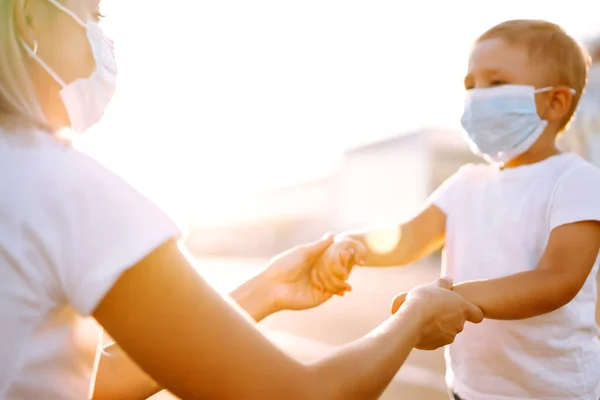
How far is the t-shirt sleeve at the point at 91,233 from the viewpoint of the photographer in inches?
36.3

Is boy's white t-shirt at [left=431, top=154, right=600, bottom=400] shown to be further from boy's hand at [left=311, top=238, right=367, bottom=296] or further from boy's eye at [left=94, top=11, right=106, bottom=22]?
boy's eye at [left=94, top=11, right=106, bottom=22]

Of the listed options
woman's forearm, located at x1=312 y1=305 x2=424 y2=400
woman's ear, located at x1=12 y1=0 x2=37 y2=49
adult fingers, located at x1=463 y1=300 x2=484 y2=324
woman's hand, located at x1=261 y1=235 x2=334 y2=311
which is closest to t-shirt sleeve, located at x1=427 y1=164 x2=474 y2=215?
woman's hand, located at x1=261 y1=235 x2=334 y2=311

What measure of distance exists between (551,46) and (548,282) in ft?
3.18

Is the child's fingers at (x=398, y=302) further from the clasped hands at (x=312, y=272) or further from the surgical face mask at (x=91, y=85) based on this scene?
the surgical face mask at (x=91, y=85)

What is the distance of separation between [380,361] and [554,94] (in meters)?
1.59

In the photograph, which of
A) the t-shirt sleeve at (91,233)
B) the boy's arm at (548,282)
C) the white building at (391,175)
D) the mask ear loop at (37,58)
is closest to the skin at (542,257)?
the boy's arm at (548,282)

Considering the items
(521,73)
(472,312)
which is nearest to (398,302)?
(472,312)

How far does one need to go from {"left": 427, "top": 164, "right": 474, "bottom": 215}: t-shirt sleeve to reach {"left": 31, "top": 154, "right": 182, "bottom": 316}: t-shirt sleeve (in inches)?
68.5

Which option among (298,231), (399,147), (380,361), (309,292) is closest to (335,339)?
(309,292)

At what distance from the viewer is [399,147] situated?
89.9 feet

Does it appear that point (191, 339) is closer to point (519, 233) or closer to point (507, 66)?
point (519, 233)

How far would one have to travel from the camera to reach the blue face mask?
236cm

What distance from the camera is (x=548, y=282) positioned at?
1.86 m

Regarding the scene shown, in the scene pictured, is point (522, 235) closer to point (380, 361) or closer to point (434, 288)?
point (434, 288)
